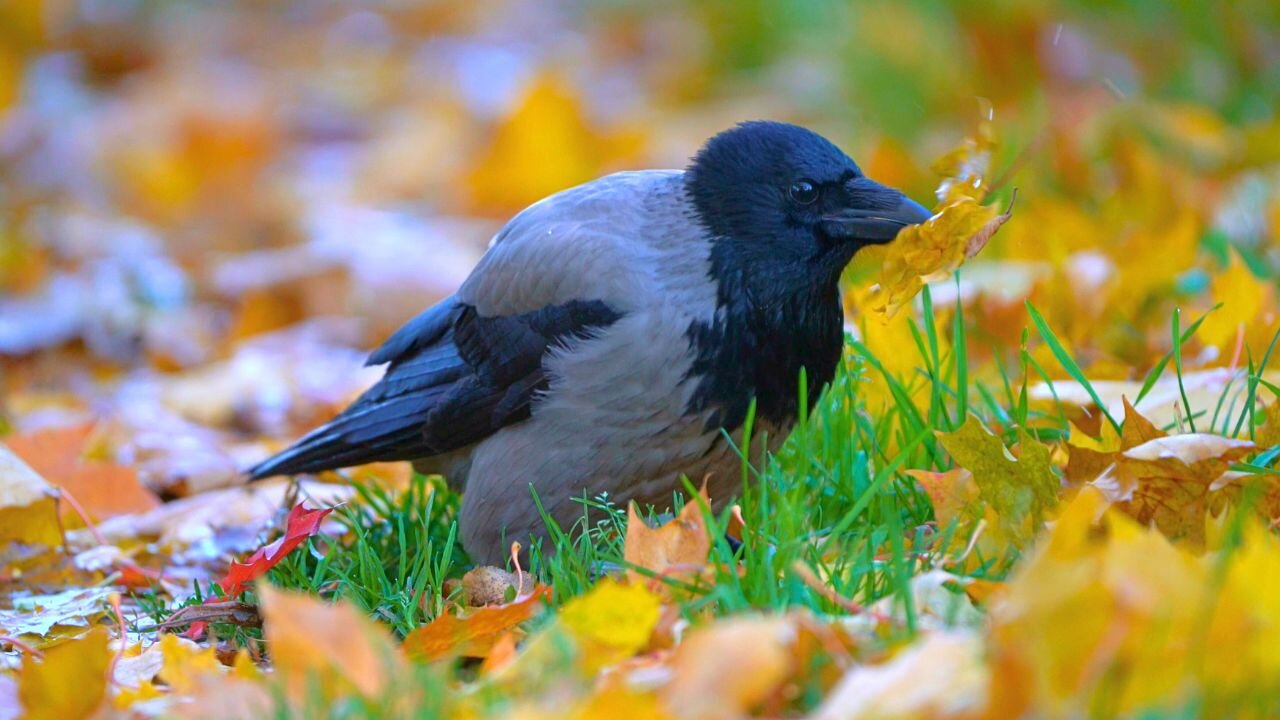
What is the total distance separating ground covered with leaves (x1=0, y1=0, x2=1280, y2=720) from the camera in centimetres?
208

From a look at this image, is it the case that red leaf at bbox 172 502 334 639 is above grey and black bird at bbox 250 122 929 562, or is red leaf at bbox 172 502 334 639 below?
below

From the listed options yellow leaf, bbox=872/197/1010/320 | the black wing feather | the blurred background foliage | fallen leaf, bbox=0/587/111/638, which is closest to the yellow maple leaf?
yellow leaf, bbox=872/197/1010/320

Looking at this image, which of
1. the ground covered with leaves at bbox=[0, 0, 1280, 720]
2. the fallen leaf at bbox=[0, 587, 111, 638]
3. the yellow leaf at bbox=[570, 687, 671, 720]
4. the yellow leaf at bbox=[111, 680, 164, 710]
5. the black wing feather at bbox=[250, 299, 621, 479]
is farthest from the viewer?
the black wing feather at bbox=[250, 299, 621, 479]

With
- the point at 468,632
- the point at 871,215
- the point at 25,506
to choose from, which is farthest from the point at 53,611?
the point at 871,215

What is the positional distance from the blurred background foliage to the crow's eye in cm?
38

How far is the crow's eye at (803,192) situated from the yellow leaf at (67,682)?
1.63 meters

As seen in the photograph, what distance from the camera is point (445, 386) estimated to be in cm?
369

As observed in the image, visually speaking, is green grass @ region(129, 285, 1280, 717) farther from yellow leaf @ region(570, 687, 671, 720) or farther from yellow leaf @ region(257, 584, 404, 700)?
yellow leaf @ region(570, 687, 671, 720)

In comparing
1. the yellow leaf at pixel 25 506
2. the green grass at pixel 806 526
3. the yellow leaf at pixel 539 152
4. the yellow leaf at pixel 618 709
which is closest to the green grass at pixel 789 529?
the green grass at pixel 806 526

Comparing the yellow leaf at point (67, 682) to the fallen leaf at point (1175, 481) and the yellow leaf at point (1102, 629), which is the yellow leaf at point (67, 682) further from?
the fallen leaf at point (1175, 481)

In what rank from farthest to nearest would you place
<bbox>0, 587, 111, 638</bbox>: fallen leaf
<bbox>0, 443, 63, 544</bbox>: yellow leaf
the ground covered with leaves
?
1. <bbox>0, 443, 63, 544</bbox>: yellow leaf
2. <bbox>0, 587, 111, 638</bbox>: fallen leaf
3. the ground covered with leaves

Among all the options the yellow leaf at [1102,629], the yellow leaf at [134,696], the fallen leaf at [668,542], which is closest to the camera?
the yellow leaf at [1102,629]

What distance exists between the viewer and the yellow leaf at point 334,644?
6.96ft

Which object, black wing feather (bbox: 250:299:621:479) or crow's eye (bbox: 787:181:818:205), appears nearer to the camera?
crow's eye (bbox: 787:181:818:205)
